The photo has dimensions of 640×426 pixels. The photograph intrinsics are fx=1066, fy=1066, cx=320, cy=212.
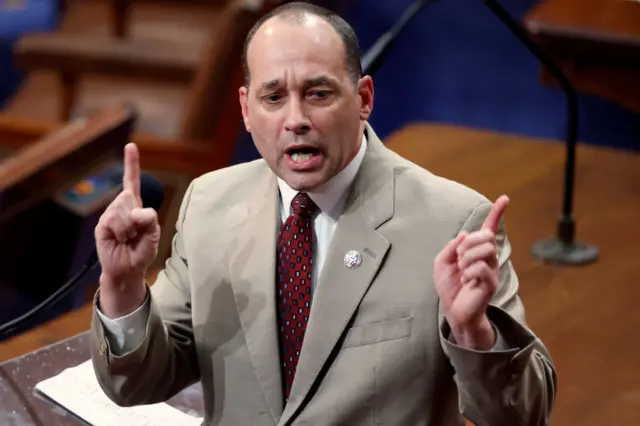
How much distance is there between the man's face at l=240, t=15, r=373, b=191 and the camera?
108cm

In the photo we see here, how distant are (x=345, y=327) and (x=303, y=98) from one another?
0.25m

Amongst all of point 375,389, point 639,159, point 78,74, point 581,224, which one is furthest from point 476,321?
point 78,74

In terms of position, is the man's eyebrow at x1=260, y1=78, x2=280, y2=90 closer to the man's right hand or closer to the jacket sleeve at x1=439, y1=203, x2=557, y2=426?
the man's right hand

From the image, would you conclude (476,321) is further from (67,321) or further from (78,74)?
(78,74)

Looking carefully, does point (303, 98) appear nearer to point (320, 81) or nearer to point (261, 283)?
point (320, 81)

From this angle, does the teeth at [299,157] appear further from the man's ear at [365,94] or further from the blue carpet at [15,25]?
the blue carpet at [15,25]

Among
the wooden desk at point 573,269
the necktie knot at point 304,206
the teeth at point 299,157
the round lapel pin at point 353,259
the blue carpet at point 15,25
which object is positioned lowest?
the blue carpet at point 15,25

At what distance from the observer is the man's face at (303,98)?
1.08m

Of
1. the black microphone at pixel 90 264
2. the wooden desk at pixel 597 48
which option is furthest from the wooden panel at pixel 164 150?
the black microphone at pixel 90 264

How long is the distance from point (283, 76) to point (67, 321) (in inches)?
33.2

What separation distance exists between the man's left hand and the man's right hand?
0.31 metres

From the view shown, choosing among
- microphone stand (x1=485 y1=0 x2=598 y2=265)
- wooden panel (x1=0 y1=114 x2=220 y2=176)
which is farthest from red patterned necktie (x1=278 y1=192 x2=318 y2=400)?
Result: wooden panel (x1=0 y1=114 x2=220 y2=176)

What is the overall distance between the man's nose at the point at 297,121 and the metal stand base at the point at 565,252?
3.67 ft

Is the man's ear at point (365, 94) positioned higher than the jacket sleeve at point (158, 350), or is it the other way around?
the man's ear at point (365, 94)
